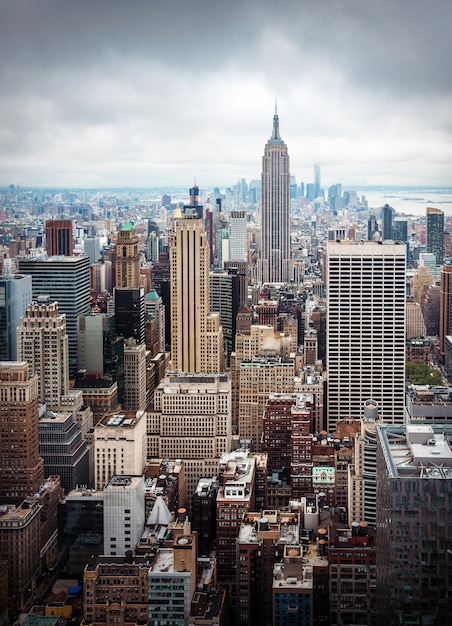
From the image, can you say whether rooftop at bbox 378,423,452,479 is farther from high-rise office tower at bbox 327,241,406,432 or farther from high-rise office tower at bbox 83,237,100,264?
high-rise office tower at bbox 83,237,100,264

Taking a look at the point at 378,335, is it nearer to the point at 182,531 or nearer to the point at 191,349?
the point at 191,349

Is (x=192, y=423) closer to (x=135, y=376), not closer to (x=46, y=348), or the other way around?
(x=46, y=348)

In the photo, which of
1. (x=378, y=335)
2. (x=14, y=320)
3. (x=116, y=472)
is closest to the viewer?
(x=116, y=472)

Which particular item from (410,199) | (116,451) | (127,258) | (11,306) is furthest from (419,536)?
(127,258)

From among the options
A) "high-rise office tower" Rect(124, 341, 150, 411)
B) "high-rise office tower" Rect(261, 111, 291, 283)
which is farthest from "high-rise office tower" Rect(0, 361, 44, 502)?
"high-rise office tower" Rect(261, 111, 291, 283)

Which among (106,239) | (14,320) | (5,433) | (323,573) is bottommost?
(323,573)

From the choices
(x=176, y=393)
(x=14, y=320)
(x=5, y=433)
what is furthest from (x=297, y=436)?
(x=14, y=320)

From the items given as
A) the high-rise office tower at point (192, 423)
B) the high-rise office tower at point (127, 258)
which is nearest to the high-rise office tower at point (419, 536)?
the high-rise office tower at point (192, 423)
